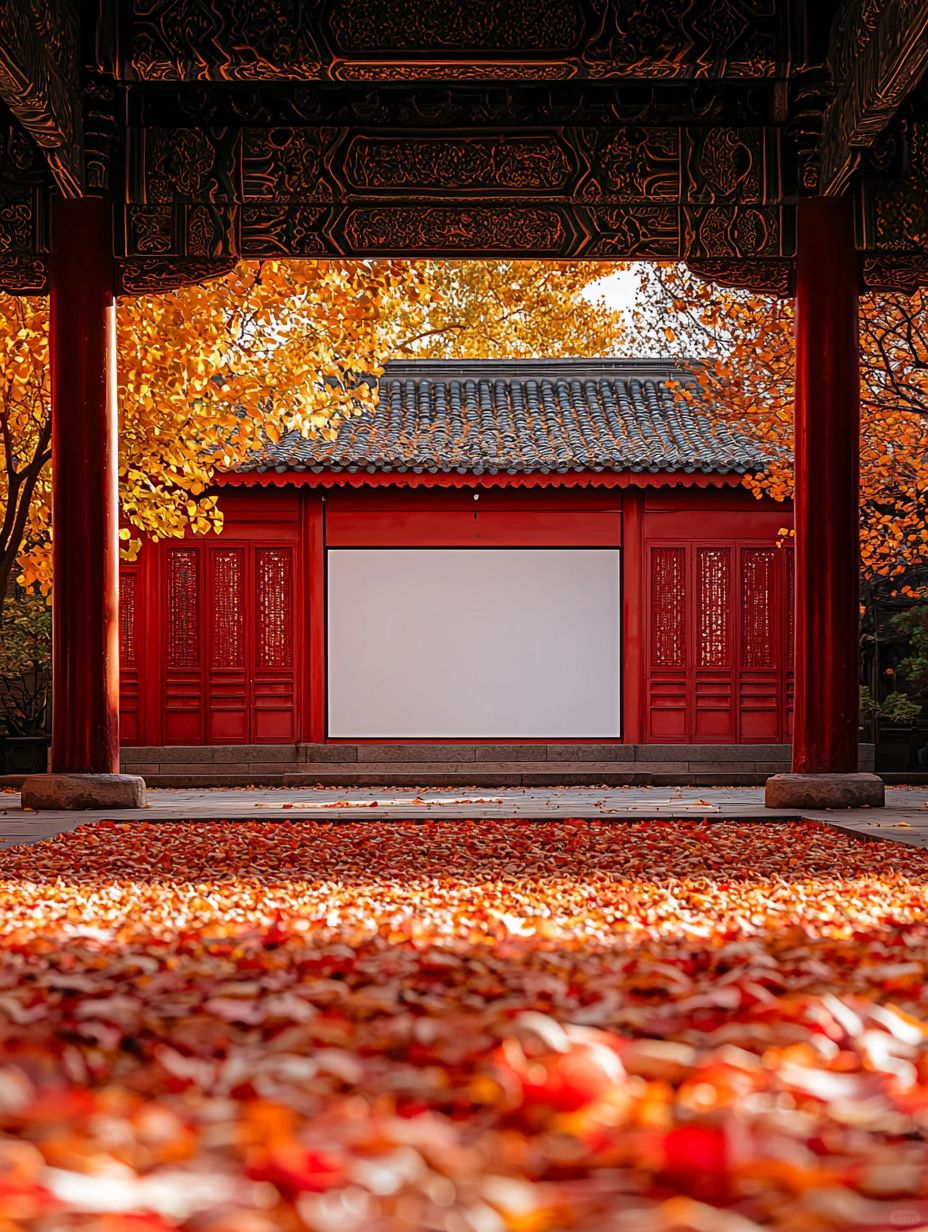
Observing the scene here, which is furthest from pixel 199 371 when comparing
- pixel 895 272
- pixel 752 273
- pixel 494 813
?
pixel 895 272

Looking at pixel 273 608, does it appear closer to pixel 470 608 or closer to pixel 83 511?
pixel 470 608

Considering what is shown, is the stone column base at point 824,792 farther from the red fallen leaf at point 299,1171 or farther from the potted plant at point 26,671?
the potted plant at point 26,671

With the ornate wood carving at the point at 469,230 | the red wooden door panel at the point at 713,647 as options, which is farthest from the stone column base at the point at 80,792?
the red wooden door panel at the point at 713,647

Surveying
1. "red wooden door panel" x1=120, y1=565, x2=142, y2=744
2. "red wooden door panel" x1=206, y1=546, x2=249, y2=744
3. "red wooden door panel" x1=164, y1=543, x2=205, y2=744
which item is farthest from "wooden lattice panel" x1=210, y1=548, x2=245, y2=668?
"red wooden door panel" x1=120, y1=565, x2=142, y2=744

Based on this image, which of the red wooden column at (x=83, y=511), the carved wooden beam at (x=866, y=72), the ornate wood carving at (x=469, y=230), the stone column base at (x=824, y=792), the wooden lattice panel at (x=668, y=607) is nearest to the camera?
the carved wooden beam at (x=866, y=72)

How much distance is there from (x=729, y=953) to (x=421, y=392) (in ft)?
50.5

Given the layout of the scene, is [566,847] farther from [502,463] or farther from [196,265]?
[502,463]

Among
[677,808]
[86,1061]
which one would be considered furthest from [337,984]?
[677,808]

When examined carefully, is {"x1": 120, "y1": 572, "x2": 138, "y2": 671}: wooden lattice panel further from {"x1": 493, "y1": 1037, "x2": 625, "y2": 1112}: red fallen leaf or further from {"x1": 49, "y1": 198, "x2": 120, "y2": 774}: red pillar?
{"x1": 493, "y1": 1037, "x2": 625, "y2": 1112}: red fallen leaf

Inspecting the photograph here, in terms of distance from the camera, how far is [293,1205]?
146 cm

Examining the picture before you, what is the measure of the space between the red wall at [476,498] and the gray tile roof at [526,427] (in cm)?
49

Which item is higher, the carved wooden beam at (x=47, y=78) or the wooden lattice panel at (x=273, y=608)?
the carved wooden beam at (x=47, y=78)

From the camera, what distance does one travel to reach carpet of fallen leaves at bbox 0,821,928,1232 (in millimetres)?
1465

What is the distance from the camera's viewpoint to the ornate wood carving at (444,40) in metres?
7.36
